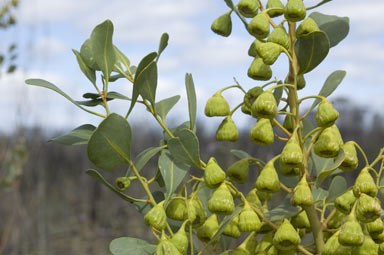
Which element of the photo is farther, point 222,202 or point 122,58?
point 122,58

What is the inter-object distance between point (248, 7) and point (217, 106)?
0.14 m

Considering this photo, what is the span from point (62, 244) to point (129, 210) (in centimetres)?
92

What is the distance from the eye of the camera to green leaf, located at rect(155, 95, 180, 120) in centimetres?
77

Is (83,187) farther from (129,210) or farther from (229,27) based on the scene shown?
(229,27)

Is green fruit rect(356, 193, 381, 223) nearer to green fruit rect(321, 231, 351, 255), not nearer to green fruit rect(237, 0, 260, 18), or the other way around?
green fruit rect(321, 231, 351, 255)

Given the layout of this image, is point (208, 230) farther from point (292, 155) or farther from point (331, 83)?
point (331, 83)

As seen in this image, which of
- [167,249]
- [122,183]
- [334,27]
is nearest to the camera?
[167,249]

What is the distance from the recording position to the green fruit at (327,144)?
623 millimetres

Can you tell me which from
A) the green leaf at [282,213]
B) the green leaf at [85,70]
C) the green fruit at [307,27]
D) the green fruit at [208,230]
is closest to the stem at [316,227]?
the green leaf at [282,213]

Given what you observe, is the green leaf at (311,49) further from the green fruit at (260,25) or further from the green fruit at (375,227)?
the green fruit at (375,227)

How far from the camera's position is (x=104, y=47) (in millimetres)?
664

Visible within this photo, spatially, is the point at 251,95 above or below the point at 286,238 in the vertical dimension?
above

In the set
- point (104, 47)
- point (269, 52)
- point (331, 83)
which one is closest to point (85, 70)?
point (104, 47)

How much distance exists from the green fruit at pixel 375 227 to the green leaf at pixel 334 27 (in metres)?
0.30
